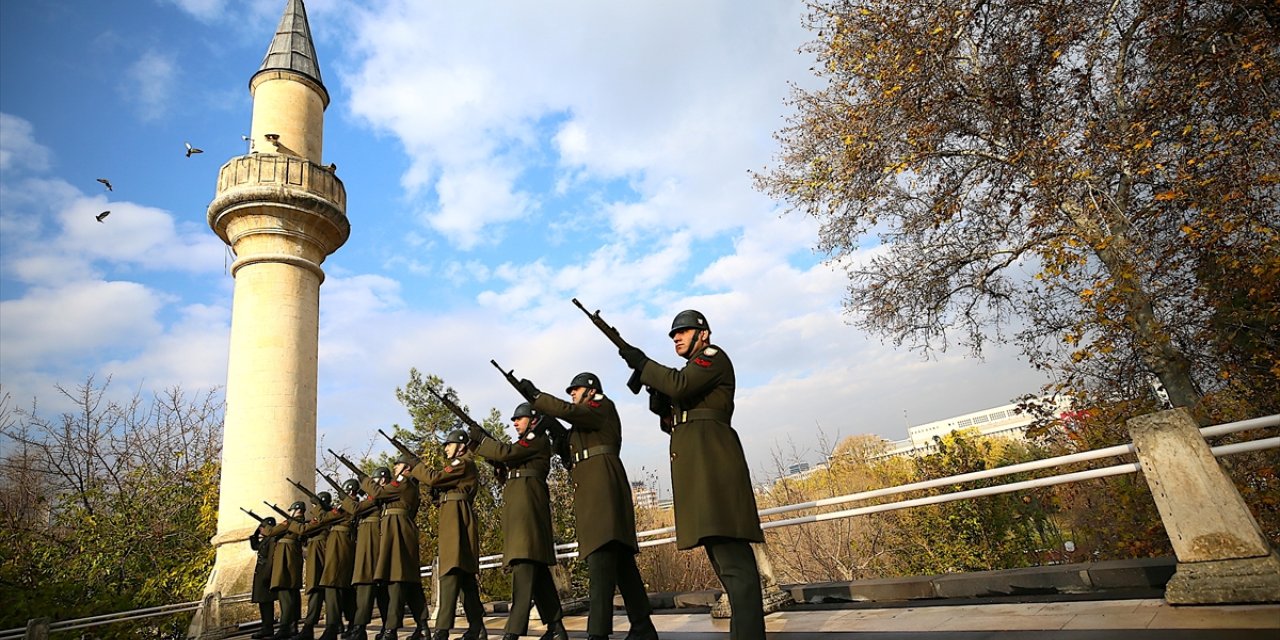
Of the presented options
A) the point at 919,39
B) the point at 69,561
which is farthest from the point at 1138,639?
the point at 69,561

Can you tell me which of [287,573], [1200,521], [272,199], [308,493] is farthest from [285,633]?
[1200,521]

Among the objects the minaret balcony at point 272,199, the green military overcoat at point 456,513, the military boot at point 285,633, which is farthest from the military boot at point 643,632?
the minaret balcony at point 272,199

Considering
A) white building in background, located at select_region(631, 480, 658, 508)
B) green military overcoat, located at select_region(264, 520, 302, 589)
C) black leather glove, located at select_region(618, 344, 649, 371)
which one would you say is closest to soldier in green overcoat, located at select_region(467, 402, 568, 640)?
black leather glove, located at select_region(618, 344, 649, 371)

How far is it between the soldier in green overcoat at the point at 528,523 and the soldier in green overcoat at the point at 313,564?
170 inches

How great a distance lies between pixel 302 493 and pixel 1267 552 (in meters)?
12.5

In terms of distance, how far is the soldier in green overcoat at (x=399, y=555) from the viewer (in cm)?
698

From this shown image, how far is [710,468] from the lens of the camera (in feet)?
13.0

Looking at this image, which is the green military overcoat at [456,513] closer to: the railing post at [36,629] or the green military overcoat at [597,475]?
the green military overcoat at [597,475]

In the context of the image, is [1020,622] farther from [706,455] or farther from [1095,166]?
[1095,166]

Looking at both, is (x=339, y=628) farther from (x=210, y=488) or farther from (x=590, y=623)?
(x=210, y=488)

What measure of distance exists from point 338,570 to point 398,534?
5.90ft

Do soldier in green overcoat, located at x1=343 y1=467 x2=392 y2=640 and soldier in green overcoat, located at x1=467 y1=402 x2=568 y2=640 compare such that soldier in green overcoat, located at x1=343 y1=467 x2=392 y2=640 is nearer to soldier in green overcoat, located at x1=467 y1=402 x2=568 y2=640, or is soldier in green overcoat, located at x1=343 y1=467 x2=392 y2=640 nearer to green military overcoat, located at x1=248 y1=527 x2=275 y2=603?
soldier in green overcoat, located at x1=467 y1=402 x2=568 y2=640

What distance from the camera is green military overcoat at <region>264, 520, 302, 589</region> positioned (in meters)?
9.52

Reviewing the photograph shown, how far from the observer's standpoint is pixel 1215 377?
352 inches
